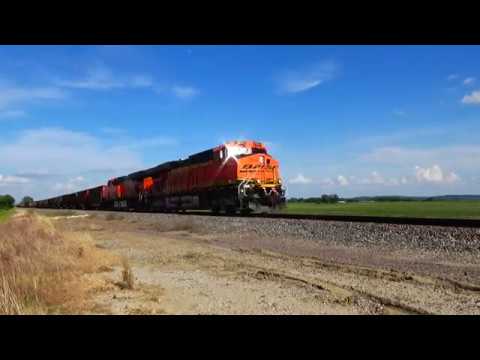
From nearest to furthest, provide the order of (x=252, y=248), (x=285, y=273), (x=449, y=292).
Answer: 1. (x=449, y=292)
2. (x=285, y=273)
3. (x=252, y=248)

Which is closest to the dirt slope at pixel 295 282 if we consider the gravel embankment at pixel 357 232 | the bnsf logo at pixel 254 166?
the gravel embankment at pixel 357 232

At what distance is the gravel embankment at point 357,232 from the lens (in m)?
13.0

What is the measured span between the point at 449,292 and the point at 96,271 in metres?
7.43

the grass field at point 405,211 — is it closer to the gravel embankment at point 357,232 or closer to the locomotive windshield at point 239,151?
the locomotive windshield at point 239,151

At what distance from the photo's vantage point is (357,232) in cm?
1587

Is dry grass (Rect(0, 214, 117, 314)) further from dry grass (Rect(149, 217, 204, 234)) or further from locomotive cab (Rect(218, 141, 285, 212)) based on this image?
locomotive cab (Rect(218, 141, 285, 212))

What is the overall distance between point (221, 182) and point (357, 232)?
43.8 feet

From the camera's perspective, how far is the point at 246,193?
2656 cm

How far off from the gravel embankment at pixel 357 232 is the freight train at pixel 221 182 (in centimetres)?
471
